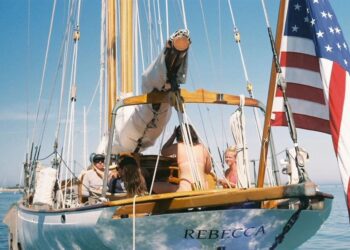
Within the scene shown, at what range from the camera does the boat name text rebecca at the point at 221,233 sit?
4781 mm

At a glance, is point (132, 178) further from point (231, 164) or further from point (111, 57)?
point (111, 57)

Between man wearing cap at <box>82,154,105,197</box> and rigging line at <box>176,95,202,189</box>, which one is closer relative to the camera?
rigging line at <box>176,95,202,189</box>

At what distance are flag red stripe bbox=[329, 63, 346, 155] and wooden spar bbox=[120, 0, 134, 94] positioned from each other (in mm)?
5051

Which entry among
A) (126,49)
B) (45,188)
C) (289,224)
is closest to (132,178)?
(289,224)

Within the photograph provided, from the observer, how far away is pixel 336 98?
4.95 metres

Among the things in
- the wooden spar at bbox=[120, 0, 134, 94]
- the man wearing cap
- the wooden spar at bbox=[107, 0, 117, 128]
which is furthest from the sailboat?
the wooden spar at bbox=[107, 0, 117, 128]

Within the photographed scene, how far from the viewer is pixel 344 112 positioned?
4.90 metres

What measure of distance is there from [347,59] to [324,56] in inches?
17.8

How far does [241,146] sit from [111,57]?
18.1 ft

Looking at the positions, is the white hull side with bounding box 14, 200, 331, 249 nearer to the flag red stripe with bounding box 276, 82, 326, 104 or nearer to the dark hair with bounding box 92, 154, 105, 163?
the flag red stripe with bounding box 276, 82, 326, 104

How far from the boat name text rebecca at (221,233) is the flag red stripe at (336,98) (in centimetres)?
131

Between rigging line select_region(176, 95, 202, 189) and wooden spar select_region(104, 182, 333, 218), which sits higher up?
rigging line select_region(176, 95, 202, 189)

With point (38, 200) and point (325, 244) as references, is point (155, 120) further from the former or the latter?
point (325, 244)

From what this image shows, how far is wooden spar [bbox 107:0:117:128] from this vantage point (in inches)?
394
